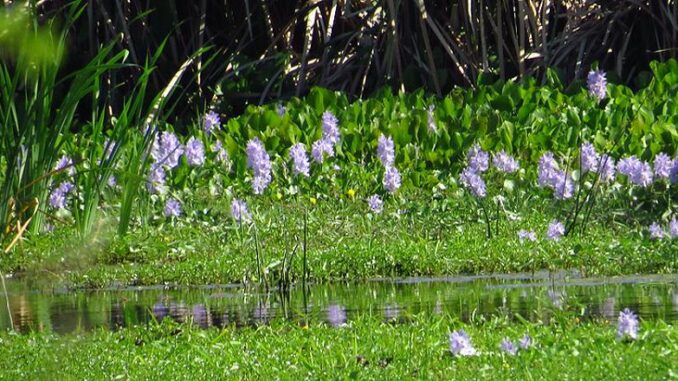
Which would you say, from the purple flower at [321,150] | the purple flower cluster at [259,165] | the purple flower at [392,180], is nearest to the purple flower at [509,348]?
the purple flower at [392,180]

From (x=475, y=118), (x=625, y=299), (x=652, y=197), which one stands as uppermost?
(x=475, y=118)

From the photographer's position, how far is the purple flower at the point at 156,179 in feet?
33.7

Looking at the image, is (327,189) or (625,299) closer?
(625,299)

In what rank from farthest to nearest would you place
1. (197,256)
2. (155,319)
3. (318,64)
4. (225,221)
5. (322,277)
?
(318,64) < (225,221) < (197,256) < (322,277) < (155,319)

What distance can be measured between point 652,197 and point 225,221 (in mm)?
2608

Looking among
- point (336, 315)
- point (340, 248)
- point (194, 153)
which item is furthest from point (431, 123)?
point (336, 315)

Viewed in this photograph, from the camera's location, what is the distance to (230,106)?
13.8 metres

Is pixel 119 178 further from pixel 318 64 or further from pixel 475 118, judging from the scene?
pixel 318 64

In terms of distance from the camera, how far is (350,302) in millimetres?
7359

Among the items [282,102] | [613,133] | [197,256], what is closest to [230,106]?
[282,102]

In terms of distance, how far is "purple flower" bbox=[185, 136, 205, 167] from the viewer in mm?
10852

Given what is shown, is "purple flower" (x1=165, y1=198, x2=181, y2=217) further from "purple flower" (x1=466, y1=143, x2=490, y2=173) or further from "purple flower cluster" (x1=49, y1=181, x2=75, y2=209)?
"purple flower" (x1=466, y1=143, x2=490, y2=173)

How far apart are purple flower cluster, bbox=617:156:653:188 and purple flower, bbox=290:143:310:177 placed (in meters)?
2.15

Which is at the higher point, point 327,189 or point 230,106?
point 230,106
